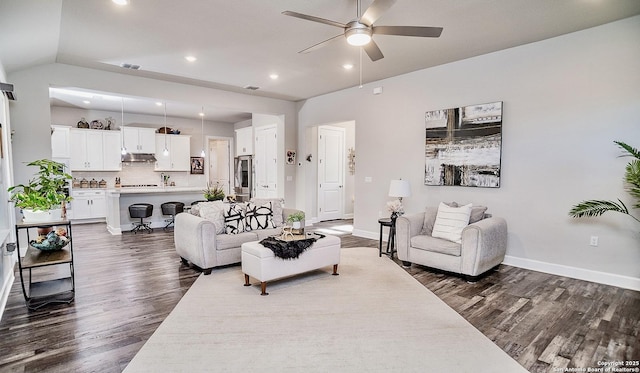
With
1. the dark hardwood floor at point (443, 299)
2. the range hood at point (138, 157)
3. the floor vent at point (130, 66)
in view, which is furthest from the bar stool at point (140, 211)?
the floor vent at point (130, 66)

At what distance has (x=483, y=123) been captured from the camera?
4629 mm

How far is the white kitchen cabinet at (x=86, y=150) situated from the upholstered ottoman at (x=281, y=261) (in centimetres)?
682

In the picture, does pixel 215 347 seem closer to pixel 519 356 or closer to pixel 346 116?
pixel 519 356

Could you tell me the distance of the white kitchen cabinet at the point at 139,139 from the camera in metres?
Answer: 8.65

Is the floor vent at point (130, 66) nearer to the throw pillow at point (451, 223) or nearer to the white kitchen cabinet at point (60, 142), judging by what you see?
the white kitchen cabinet at point (60, 142)

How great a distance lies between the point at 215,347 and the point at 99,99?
7.09 metres

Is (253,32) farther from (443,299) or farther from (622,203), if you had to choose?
(622,203)

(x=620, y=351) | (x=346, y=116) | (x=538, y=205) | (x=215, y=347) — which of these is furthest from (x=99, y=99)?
(x=620, y=351)

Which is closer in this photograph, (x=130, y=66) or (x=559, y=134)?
(x=559, y=134)

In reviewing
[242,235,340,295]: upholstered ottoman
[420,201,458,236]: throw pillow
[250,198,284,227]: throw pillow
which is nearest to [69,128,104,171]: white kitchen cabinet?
[250,198,284,227]: throw pillow

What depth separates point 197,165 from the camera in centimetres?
997

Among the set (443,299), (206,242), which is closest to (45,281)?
(206,242)

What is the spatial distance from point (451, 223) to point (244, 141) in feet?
22.6

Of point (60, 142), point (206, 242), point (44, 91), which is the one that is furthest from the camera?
point (60, 142)
